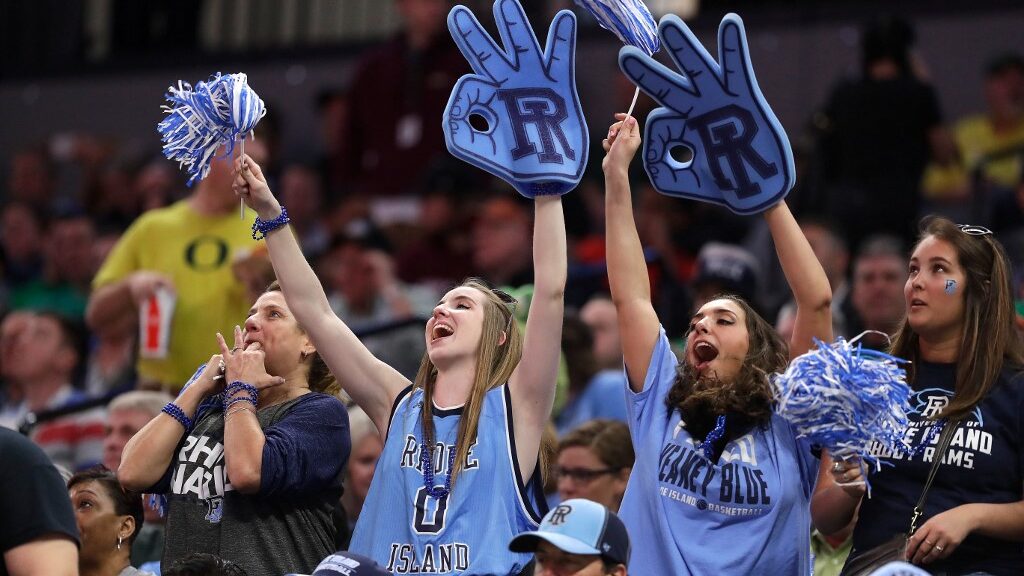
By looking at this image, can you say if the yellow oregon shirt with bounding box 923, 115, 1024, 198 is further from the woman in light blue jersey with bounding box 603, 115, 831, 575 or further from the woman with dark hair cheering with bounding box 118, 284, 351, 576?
the woman with dark hair cheering with bounding box 118, 284, 351, 576

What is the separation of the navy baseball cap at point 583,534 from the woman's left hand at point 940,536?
79cm

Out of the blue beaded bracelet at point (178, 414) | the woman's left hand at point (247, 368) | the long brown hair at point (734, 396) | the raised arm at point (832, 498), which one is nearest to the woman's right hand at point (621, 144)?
the long brown hair at point (734, 396)

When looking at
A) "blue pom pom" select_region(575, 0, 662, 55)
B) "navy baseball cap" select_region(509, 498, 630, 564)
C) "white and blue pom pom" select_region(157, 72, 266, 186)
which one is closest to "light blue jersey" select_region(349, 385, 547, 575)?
"navy baseball cap" select_region(509, 498, 630, 564)

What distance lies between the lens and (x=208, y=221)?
21.6 ft

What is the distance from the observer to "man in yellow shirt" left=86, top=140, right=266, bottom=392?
249 inches

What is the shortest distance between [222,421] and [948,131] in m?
5.49

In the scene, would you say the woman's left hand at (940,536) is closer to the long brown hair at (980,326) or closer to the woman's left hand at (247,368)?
the long brown hair at (980,326)

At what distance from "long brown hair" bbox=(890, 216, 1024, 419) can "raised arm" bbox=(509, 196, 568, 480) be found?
3.33 feet

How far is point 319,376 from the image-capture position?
4.68 metres

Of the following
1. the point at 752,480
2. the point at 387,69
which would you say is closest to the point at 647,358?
the point at 752,480

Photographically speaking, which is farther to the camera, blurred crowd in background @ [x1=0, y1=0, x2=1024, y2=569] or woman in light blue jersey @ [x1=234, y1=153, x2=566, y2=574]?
blurred crowd in background @ [x1=0, y1=0, x2=1024, y2=569]

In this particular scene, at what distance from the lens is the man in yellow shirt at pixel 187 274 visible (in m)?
6.34

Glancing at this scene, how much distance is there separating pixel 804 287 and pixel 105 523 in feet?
6.97

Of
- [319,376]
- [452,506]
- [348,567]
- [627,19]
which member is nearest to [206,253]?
[319,376]
